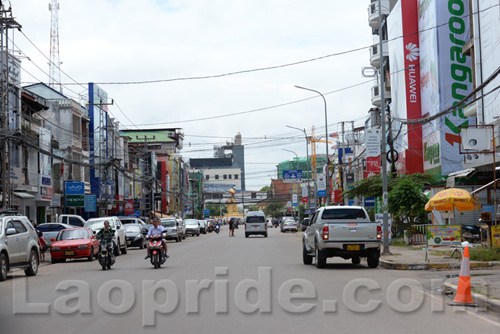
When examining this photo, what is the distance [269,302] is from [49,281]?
27.1ft

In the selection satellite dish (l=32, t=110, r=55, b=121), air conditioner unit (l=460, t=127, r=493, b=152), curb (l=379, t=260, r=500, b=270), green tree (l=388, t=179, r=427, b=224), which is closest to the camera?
curb (l=379, t=260, r=500, b=270)

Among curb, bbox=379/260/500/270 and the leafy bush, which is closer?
curb, bbox=379/260/500/270

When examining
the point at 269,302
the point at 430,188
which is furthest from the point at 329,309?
the point at 430,188

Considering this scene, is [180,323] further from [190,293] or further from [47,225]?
[47,225]

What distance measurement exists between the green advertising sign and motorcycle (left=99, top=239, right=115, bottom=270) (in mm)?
28669

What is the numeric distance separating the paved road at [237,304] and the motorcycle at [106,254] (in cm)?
258

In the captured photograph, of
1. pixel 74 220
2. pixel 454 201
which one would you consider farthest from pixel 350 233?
pixel 74 220

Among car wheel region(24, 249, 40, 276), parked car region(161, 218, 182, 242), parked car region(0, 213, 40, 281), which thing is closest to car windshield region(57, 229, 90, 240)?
parked car region(0, 213, 40, 281)

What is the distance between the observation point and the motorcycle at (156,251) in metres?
22.4

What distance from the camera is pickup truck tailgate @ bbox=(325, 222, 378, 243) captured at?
68.3 ft

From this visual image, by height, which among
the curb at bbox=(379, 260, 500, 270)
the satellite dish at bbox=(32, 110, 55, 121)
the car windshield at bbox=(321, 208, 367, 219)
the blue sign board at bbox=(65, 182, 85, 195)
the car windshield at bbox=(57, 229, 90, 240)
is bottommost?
the curb at bbox=(379, 260, 500, 270)

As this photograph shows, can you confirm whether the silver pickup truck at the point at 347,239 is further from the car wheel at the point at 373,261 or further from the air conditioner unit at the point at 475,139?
the air conditioner unit at the point at 475,139

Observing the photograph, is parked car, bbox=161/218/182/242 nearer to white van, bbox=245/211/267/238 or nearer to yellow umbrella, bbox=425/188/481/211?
white van, bbox=245/211/267/238

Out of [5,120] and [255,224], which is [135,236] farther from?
[255,224]
